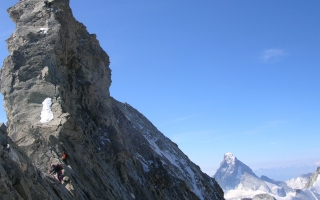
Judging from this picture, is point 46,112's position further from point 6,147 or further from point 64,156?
point 6,147

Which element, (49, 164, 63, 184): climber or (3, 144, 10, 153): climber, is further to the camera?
(49, 164, 63, 184): climber

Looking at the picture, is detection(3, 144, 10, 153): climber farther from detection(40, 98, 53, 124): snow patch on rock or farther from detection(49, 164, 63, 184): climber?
detection(40, 98, 53, 124): snow patch on rock

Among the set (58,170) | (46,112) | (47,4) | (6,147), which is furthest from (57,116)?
(47,4)

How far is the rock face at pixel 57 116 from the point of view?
17.7m

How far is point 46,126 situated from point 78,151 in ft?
9.69

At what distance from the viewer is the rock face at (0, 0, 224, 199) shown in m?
17.7

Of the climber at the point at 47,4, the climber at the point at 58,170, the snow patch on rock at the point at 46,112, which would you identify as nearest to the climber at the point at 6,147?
the climber at the point at 58,170

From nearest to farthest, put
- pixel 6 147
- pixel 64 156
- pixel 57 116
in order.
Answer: pixel 6 147
pixel 64 156
pixel 57 116

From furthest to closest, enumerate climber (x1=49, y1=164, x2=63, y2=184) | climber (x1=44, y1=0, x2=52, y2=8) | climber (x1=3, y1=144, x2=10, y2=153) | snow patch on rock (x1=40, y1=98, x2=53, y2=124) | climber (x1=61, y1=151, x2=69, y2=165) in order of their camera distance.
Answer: climber (x1=44, y1=0, x2=52, y2=8) → snow patch on rock (x1=40, y1=98, x2=53, y2=124) → climber (x1=61, y1=151, x2=69, y2=165) → climber (x1=49, y1=164, x2=63, y2=184) → climber (x1=3, y1=144, x2=10, y2=153)

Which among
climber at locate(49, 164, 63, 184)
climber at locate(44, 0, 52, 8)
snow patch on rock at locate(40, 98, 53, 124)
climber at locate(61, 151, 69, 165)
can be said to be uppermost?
climber at locate(44, 0, 52, 8)

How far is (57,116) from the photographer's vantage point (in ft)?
79.2

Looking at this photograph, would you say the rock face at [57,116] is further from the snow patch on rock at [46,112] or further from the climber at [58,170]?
the climber at [58,170]

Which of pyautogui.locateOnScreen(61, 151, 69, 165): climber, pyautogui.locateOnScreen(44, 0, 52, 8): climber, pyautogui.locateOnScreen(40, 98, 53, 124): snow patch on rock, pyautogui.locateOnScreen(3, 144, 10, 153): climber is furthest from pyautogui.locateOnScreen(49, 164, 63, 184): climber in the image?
pyautogui.locateOnScreen(44, 0, 52, 8): climber

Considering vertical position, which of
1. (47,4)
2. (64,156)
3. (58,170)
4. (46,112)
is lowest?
(58,170)
